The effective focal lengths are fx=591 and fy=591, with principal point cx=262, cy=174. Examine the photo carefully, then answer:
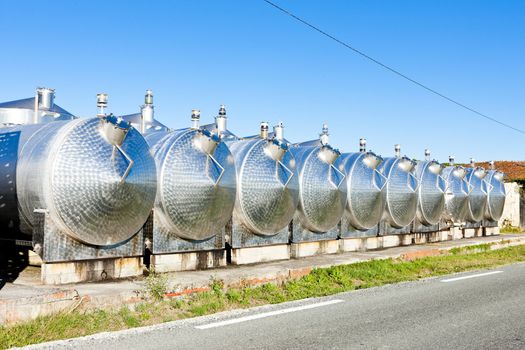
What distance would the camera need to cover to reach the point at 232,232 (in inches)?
477

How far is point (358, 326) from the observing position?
6887mm

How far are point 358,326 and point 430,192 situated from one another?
13678mm

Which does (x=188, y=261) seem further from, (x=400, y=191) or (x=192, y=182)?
(x=400, y=191)

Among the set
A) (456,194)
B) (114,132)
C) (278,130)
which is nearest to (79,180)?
(114,132)

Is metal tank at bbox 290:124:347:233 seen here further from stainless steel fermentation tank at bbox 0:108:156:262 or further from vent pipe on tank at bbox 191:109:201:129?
stainless steel fermentation tank at bbox 0:108:156:262

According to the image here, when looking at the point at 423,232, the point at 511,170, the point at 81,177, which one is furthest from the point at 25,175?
the point at 511,170

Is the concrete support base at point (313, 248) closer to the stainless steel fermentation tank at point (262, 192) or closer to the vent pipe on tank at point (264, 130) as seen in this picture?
the stainless steel fermentation tank at point (262, 192)

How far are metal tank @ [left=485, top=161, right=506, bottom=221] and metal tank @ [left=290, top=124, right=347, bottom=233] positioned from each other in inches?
452

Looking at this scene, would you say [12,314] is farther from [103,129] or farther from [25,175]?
[103,129]

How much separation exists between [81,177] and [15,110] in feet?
17.2

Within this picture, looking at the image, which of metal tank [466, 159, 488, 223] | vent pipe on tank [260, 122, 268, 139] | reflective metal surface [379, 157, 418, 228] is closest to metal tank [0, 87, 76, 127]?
vent pipe on tank [260, 122, 268, 139]

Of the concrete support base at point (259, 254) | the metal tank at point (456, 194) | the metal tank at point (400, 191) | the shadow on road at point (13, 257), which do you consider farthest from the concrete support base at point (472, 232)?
the shadow on road at point (13, 257)

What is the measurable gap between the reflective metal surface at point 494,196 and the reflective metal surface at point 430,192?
A: 15.2 feet

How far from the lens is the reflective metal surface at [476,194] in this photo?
2262cm
